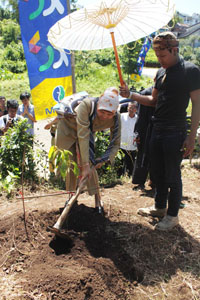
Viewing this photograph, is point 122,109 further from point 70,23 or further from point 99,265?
point 99,265

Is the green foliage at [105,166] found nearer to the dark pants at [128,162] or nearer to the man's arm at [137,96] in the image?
the dark pants at [128,162]

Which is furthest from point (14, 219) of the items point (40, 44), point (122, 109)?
point (122, 109)

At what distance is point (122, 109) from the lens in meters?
6.55

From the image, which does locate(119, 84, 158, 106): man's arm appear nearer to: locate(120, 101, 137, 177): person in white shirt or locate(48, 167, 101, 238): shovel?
locate(48, 167, 101, 238): shovel

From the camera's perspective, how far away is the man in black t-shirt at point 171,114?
8.11ft

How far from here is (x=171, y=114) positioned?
2.64 metres

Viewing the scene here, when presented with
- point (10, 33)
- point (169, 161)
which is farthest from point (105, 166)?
point (10, 33)

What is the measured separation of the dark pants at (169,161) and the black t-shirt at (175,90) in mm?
124

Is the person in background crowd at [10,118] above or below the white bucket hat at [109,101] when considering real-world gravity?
below

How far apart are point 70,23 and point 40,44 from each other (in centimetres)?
189

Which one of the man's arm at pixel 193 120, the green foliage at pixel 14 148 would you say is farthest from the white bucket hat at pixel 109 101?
the green foliage at pixel 14 148

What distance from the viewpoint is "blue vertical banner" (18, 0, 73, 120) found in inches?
173

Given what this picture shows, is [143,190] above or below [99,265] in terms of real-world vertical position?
below

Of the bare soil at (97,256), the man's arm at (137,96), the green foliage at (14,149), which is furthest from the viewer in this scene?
the green foliage at (14,149)
